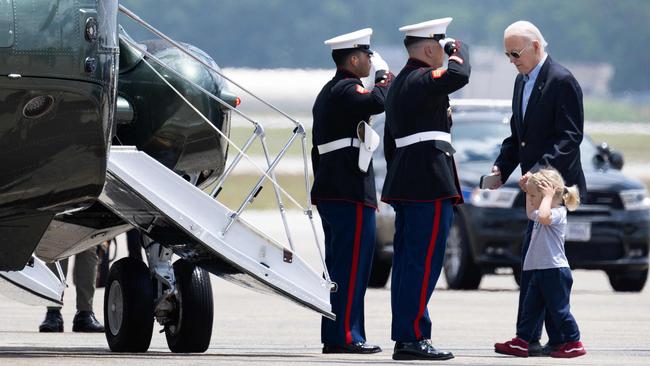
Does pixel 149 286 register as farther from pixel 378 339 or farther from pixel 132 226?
pixel 378 339

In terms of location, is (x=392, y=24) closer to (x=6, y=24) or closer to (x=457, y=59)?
(x=457, y=59)

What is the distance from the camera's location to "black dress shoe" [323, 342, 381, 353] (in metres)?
11.4

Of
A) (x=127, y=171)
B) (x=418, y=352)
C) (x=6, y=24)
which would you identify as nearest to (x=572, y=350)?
(x=418, y=352)

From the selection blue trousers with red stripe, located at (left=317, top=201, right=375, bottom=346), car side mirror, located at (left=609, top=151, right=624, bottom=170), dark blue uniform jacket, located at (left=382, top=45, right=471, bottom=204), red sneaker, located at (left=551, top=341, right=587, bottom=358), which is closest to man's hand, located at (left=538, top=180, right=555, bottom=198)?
dark blue uniform jacket, located at (left=382, top=45, right=471, bottom=204)

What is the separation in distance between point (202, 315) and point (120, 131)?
114cm

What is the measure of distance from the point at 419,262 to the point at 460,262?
758 centimetres

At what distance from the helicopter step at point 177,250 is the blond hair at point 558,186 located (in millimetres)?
1294

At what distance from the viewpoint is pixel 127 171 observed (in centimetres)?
1062

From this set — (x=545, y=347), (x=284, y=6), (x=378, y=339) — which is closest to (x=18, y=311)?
(x=378, y=339)

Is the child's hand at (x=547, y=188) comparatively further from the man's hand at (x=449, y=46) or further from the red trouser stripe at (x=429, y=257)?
the man's hand at (x=449, y=46)

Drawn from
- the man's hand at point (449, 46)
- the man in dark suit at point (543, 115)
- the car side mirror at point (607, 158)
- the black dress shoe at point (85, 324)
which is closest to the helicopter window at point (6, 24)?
the man's hand at point (449, 46)

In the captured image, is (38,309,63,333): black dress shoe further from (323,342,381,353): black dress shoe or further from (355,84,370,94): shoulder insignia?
(355,84,370,94): shoulder insignia

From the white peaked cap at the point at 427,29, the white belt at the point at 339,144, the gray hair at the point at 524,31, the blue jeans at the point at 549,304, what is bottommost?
the blue jeans at the point at 549,304

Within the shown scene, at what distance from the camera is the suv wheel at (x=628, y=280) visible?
18.4 meters
